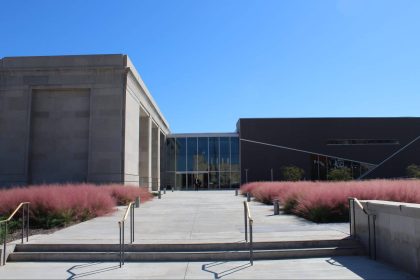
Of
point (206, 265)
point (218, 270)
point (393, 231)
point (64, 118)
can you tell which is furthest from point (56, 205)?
point (64, 118)

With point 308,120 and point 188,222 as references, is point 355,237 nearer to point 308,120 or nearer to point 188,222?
point 188,222

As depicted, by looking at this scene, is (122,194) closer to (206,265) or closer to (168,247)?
(168,247)

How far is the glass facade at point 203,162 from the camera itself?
192 feet

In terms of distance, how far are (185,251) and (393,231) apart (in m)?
4.21

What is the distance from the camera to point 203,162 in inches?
2323

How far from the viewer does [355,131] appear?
195 ft

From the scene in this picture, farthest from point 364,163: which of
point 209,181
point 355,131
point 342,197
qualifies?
point 342,197

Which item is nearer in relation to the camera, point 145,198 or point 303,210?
point 303,210

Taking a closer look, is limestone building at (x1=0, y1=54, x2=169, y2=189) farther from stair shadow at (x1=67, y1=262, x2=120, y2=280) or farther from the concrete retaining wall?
the concrete retaining wall

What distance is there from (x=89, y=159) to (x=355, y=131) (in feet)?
135

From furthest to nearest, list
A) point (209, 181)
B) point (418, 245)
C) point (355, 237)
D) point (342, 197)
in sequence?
point (209, 181) < point (342, 197) < point (355, 237) < point (418, 245)

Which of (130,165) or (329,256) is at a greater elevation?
(130,165)

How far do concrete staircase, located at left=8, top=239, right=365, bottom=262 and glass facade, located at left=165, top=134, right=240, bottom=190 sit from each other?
4801 cm

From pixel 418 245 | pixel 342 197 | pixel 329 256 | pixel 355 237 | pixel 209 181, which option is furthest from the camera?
pixel 209 181
